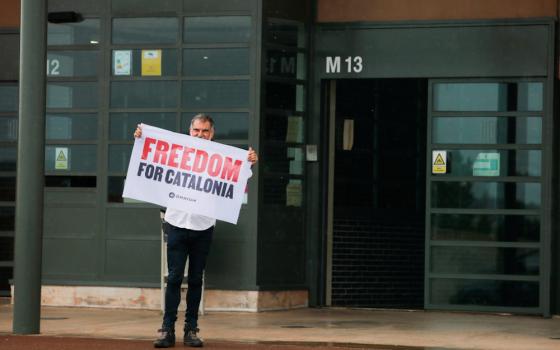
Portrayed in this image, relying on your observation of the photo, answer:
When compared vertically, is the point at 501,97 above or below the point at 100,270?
above

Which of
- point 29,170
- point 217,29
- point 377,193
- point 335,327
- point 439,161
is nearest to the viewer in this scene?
point 29,170

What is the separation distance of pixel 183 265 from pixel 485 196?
5.29 meters

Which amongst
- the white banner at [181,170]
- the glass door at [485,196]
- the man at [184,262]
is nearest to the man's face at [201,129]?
the white banner at [181,170]

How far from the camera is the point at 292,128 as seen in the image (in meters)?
14.5

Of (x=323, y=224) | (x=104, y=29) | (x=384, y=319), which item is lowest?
(x=384, y=319)

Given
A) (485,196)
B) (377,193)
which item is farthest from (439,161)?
(377,193)

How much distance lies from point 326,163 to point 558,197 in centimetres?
265

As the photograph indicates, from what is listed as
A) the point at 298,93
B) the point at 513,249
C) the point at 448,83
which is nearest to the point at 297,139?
the point at 298,93

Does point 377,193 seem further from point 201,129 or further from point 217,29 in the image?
point 201,129

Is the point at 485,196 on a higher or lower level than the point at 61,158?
lower

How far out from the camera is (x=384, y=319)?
13352 millimetres

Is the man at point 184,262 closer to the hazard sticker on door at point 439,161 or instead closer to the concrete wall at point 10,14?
the hazard sticker on door at point 439,161

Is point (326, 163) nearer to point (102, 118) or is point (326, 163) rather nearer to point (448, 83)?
point (448, 83)

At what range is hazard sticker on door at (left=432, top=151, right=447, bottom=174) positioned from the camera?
14.4m
